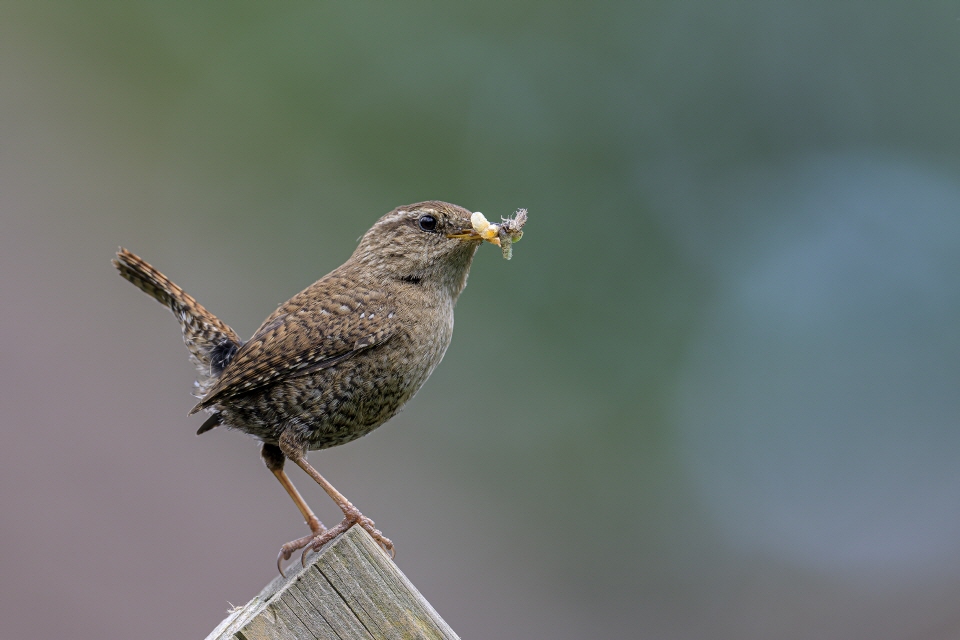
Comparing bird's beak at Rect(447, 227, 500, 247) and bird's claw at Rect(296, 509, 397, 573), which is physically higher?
bird's beak at Rect(447, 227, 500, 247)

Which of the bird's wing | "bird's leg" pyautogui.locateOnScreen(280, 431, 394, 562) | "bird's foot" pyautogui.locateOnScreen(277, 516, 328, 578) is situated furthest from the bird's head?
"bird's foot" pyautogui.locateOnScreen(277, 516, 328, 578)

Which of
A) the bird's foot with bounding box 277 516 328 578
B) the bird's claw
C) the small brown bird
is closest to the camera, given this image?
the bird's claw

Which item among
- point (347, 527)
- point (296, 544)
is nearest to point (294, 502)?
point (296, 544)

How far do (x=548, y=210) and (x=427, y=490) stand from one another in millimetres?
2368

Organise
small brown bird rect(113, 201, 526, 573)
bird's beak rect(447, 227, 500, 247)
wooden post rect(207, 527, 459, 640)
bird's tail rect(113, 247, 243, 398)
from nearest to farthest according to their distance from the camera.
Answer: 1. wooden post rect(207, 527, 459, 640)
2. small brown bird rect(113, 201, 526, 573)
3. bird's beak rect(447, 227, 500, 247)
4. bird's tail rect(113, 247, 243, 398)

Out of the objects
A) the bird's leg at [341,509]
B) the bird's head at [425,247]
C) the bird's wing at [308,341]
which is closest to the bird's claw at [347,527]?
the bird's leg at [341,509]

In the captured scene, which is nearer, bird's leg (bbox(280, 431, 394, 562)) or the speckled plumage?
bird's leg (bbox(280, 431, 394, 562))

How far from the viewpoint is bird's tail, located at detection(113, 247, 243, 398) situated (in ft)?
10.2

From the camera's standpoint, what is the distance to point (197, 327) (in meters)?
3.11

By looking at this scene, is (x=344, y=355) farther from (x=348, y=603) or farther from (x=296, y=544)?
(x=348, y=603)

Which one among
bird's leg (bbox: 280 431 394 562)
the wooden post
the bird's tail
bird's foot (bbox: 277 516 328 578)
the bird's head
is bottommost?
the wooden post

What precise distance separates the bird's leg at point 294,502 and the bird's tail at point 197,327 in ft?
1.11

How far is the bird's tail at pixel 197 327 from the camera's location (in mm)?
3094

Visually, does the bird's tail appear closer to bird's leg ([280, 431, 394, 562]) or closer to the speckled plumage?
the speckled plumage
